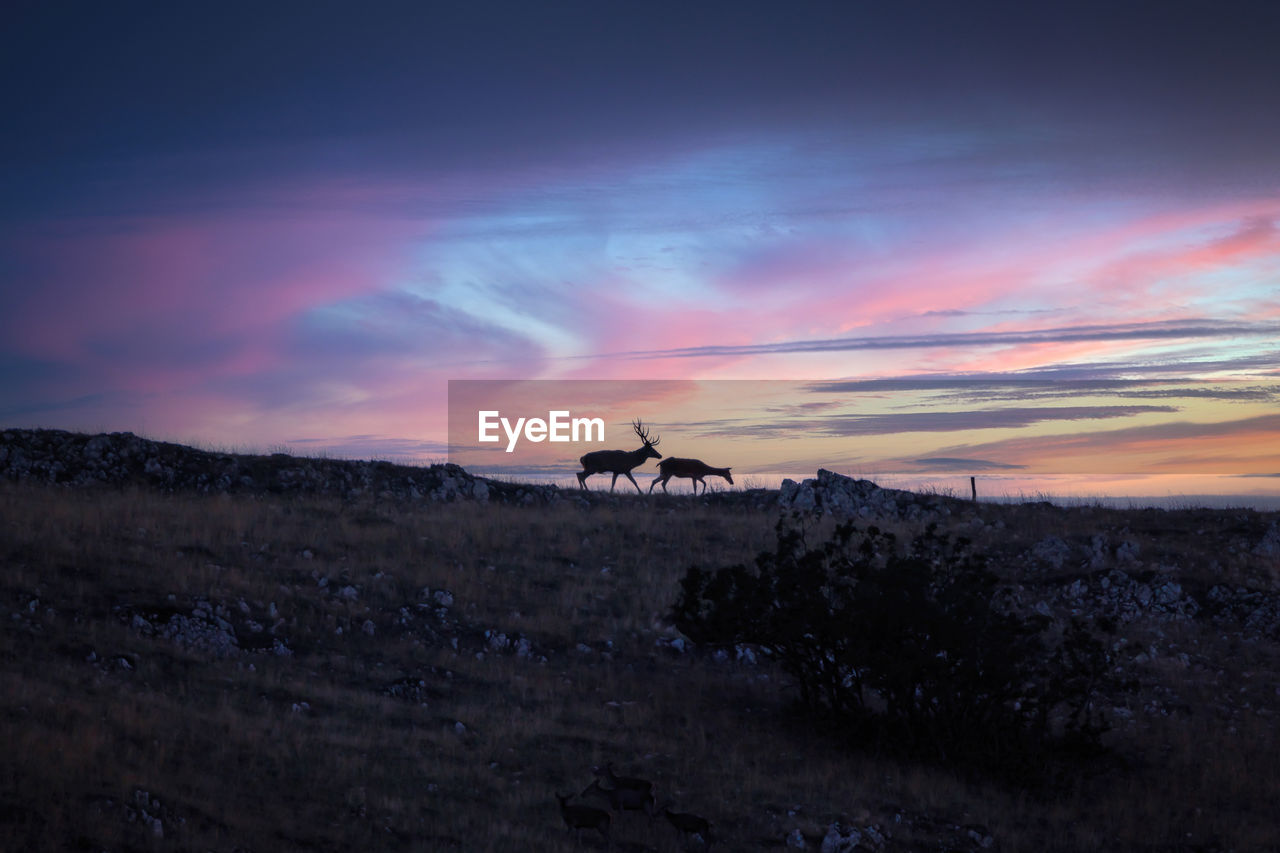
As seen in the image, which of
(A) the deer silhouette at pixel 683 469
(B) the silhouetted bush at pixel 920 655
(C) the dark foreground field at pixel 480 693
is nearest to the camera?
(C) the dark foreground field at pixel 480 693

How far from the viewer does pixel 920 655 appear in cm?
1365

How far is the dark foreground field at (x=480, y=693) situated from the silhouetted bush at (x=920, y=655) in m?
0.62

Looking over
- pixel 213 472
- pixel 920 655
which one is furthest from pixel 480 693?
pixel 213 472

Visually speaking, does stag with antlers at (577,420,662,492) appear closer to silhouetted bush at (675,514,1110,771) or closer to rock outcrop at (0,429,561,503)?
rock outcrop at (0,429,561,503)

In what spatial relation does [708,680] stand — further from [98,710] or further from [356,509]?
[356,509]

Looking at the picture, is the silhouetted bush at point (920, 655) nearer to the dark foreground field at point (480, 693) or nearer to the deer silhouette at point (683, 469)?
the dark foreground field at point (480, 693)

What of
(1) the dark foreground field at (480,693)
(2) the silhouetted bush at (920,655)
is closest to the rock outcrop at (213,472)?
(1) the dark foreground field at (480,693)

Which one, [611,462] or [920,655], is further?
[611,462]

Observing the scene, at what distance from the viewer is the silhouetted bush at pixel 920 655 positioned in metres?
13.7

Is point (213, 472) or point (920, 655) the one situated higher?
point (213, 472)

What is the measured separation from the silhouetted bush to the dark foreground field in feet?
2.05

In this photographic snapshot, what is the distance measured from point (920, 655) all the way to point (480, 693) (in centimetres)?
701

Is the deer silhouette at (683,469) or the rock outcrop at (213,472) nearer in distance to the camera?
the rock outcrop at (213,472)

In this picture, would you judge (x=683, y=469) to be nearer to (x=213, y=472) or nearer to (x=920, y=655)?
(x=213, y=472)
